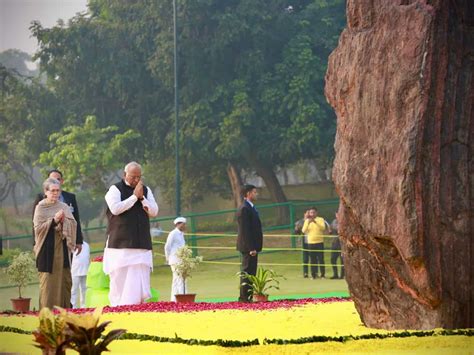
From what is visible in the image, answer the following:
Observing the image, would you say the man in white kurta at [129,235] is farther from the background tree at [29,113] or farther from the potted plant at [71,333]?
the background tree at [29,113]

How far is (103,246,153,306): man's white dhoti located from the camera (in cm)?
1678

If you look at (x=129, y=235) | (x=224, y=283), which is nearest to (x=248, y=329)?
(x=129, y=235)

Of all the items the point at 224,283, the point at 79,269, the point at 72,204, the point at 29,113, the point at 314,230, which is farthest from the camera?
the point at 29,113

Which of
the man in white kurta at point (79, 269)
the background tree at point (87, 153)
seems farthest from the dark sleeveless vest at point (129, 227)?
the background tree at point (87, 153)

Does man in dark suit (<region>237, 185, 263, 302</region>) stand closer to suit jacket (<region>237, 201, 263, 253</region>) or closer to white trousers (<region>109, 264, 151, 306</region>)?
suit jacket (<region>237, 201, 263, 253</region>)

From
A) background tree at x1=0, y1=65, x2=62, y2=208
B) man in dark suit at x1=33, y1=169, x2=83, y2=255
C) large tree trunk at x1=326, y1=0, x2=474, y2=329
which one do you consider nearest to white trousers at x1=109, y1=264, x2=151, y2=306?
man in dark suit at x1=33, y1=169, x2=83, y2=255

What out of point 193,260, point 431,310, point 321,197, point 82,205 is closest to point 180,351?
point 431,310

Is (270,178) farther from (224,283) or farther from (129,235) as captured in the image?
(129,235)

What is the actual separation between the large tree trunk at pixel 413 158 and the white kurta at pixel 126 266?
16.6 ft

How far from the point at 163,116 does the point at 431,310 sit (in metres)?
37.0

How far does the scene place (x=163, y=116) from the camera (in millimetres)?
48281

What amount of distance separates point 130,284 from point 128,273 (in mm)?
162

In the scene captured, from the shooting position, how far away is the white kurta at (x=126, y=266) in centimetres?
1662

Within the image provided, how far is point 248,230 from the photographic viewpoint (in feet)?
63.8
